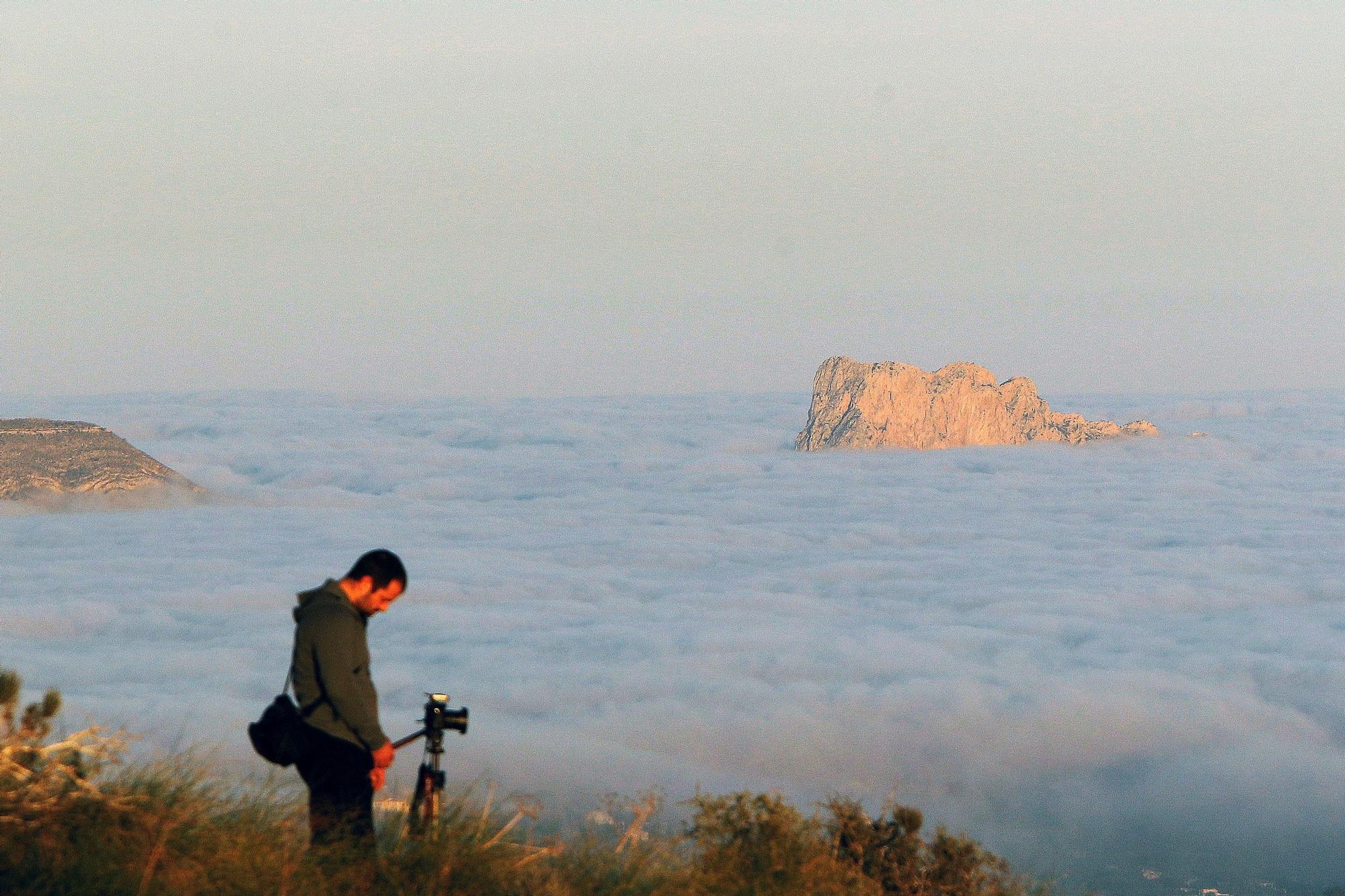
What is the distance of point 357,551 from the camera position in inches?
7657

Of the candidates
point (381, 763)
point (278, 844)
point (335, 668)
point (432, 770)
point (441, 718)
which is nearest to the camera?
point (335, 668)

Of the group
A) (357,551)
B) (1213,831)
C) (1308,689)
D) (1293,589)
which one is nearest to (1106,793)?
(1213,831)

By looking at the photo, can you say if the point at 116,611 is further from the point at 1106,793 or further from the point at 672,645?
the point at 1106,793

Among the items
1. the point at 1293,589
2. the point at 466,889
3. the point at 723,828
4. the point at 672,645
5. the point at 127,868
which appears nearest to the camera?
the point at 127,868

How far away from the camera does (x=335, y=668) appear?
8.20m

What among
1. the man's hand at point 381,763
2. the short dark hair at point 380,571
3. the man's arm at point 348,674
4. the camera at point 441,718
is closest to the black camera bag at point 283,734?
the man's arm at point 348,674

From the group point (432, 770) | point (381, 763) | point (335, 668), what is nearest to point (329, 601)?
point (335, 668)

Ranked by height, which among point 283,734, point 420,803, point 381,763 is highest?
point 283,734

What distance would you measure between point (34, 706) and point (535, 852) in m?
3.15

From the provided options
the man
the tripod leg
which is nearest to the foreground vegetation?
the tripod leg

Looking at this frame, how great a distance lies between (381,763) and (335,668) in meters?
0.64

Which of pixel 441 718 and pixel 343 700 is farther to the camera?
pixel 441 718

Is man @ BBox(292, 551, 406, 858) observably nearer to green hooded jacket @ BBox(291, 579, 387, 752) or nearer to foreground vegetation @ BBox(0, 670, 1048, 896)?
green hooded jacket @ BBox(291, 579, 387, 752)

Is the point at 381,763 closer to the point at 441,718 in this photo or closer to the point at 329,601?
the point at 441,718
